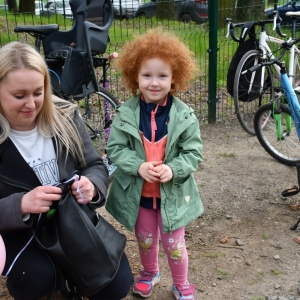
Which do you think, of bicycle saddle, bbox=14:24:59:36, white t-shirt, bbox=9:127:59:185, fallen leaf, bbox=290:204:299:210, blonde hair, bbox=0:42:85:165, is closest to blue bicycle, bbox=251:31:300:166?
fallen leaf, bbox=290:204:299:210

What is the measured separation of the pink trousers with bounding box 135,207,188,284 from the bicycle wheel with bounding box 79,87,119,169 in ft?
5.54

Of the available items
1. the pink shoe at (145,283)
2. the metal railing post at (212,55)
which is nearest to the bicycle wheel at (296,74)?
the metal railing post at (212,55)

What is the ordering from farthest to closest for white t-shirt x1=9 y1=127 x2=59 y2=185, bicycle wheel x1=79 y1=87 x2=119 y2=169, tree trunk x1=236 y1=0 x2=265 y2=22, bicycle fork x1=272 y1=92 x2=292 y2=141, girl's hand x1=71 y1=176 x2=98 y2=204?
tree trunk x1=236 y1=0 x2=265 y2=22 → bicycle fork x1=272 y1=92 x2=292 y2=141 → bicycle wheel x1=79 y1=87 x2=119 y2=169 → white t-shirt x1=9 y1=127 x2=59 y2=185 → girl's hand x1=71 y1=176 x2=98 y2=204

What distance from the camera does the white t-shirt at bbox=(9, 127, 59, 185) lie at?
229 cm

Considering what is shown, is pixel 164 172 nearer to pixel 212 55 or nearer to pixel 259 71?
pixel 259 71

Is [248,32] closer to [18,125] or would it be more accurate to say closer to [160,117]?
[160,117]

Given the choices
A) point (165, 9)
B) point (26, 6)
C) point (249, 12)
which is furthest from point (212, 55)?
point (26, 6)

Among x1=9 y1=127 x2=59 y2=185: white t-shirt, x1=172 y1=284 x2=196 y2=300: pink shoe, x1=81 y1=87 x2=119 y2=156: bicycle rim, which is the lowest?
x1=172 y1=284 x2=196 y2=300: pink shoe

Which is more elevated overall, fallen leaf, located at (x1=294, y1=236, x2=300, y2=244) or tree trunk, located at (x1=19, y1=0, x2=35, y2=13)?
tree trunk, located at (x1=19, y1=0, x2=35, y2=13)

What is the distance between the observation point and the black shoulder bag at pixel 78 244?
212cm

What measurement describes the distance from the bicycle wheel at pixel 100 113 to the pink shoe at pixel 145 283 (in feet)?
5.27

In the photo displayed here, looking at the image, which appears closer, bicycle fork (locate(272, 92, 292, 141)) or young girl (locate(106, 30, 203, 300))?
young girl (locate(106, 30, 203, 300))

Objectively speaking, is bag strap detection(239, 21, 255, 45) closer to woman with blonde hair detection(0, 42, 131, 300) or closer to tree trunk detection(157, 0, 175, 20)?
tree trunk detection(157, 0, 175, 20)

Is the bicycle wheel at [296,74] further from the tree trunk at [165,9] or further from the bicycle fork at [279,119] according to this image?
the tree trunk at [165,9]
